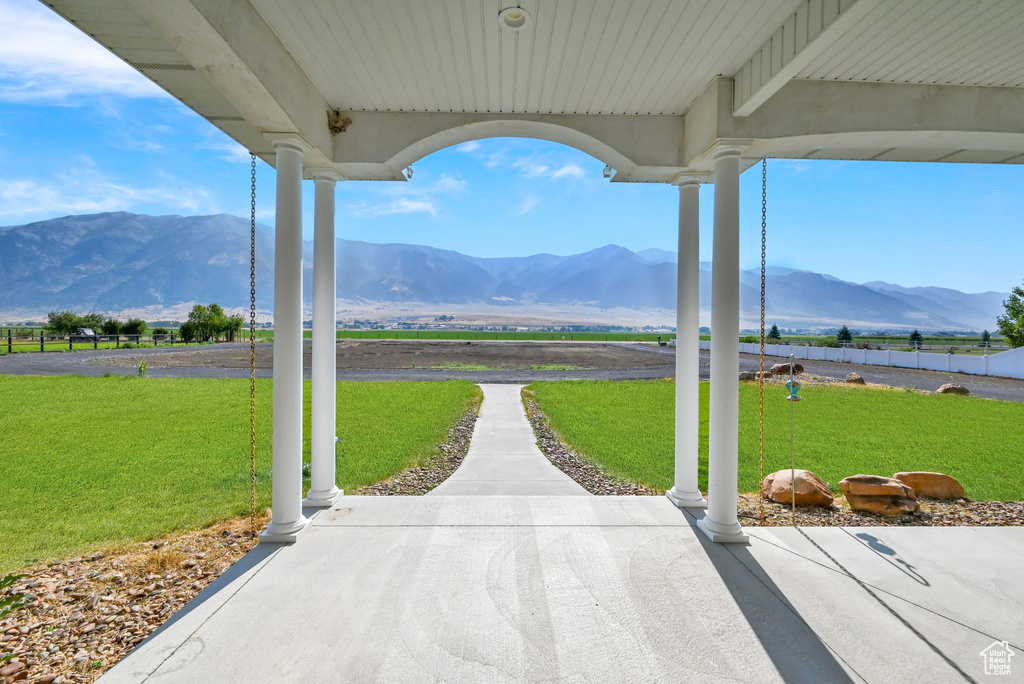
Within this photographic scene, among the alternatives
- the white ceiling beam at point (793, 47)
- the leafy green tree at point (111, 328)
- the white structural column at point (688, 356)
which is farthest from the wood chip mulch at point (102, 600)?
the leafy green tree at point (111, 328)

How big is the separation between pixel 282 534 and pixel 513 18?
13.7 ft

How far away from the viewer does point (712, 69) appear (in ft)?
11.0

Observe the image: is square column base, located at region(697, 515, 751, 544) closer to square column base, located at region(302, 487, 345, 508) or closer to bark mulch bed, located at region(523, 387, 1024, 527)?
bark mulch bed, located at region(523, 387, 1024, 527)

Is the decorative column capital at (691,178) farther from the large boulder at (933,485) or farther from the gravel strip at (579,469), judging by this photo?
the large boulder at (933,485)

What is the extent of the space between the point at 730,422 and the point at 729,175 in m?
2.08

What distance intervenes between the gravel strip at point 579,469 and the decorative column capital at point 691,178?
137 inches


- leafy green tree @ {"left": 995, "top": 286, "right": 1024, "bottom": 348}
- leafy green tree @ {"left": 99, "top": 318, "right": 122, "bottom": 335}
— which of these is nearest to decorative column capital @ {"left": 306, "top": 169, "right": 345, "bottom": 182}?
leafy green tree @ {"left": 995, "top": 286, "right": 1024, "bottom": 348}

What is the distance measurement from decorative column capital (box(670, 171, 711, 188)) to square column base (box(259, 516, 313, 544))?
15.6 feet

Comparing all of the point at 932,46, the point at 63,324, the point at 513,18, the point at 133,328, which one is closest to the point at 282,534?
the point at 513,18

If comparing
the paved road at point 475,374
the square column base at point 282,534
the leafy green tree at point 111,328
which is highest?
the leafy green tree at point 111,328

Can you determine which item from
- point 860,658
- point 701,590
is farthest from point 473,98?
point 860,658

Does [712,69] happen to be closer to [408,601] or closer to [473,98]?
[473,98]

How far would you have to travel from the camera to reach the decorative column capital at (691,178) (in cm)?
427

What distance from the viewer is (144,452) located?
680cm
